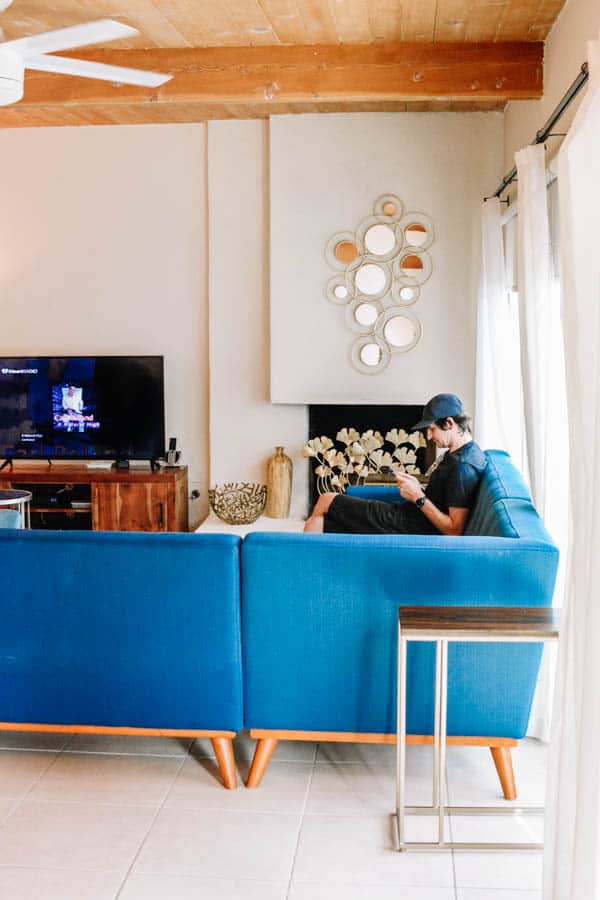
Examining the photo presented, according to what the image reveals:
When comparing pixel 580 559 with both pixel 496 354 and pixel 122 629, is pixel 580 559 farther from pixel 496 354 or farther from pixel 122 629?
pixel 496 354

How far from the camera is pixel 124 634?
293cm

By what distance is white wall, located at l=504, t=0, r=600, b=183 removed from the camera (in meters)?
3.76

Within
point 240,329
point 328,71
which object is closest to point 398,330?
point 240,329

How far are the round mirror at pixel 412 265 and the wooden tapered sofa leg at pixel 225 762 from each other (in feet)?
11.8

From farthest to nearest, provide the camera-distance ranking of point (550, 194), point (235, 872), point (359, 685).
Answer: point (550, 194)
point (359, 685)
point (235, 872)

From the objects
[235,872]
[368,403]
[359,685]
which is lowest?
[235,872]

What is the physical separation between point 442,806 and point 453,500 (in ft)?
4.47

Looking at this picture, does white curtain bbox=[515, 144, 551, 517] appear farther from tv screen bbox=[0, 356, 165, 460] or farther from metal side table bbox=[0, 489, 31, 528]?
metal side table bbox=[0, 489, 31, 528]

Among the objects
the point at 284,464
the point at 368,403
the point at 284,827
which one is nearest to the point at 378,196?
the point at 368,403

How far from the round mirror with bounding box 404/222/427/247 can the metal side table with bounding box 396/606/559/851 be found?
3.59m

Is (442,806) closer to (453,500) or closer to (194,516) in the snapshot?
(453,500)

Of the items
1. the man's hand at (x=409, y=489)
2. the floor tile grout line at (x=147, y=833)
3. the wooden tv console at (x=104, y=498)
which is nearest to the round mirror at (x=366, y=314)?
the wooden tv console at (x=104, y=498)

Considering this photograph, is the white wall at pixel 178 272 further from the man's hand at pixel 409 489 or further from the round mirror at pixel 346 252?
the man's hand at pixel 409 489

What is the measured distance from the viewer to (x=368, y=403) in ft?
19.4
